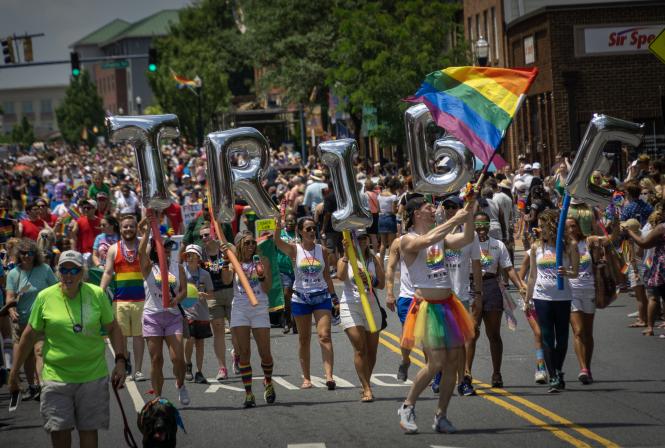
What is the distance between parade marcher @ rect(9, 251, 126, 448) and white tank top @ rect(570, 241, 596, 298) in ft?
18.1

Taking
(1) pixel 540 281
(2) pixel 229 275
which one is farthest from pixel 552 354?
(2) pixel 229 275

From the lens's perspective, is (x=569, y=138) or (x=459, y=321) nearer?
(x=459, y=321)

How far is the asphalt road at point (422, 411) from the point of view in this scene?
11188 millimetres

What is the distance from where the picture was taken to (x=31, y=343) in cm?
999

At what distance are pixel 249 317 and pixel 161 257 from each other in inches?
50.1

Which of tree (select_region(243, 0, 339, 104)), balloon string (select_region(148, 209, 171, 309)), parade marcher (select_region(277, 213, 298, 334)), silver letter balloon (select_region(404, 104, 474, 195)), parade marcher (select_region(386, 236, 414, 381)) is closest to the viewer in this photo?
silver letter balloon (select_region(404, 104, 474, 195))

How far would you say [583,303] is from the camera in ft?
44.9

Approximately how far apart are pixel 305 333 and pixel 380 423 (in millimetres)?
2271

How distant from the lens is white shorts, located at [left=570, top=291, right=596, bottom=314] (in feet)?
44.9

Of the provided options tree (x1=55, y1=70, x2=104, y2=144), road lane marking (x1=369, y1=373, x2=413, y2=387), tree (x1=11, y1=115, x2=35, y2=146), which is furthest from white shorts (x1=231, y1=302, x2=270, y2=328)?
tree (x1=11, y1=115, x2=35, y2=146)

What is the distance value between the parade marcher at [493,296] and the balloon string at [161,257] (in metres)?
3.10

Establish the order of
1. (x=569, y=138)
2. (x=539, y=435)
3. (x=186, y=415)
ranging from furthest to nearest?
(x=569, y=138)
(x=186, y=415)
(x=539, y=435)

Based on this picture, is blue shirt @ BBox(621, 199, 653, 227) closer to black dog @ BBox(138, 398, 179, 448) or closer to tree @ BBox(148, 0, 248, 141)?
black dog @ BBox(138, 398, 179, 448)

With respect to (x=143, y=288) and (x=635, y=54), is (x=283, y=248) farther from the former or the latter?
(x=635, y=54)
